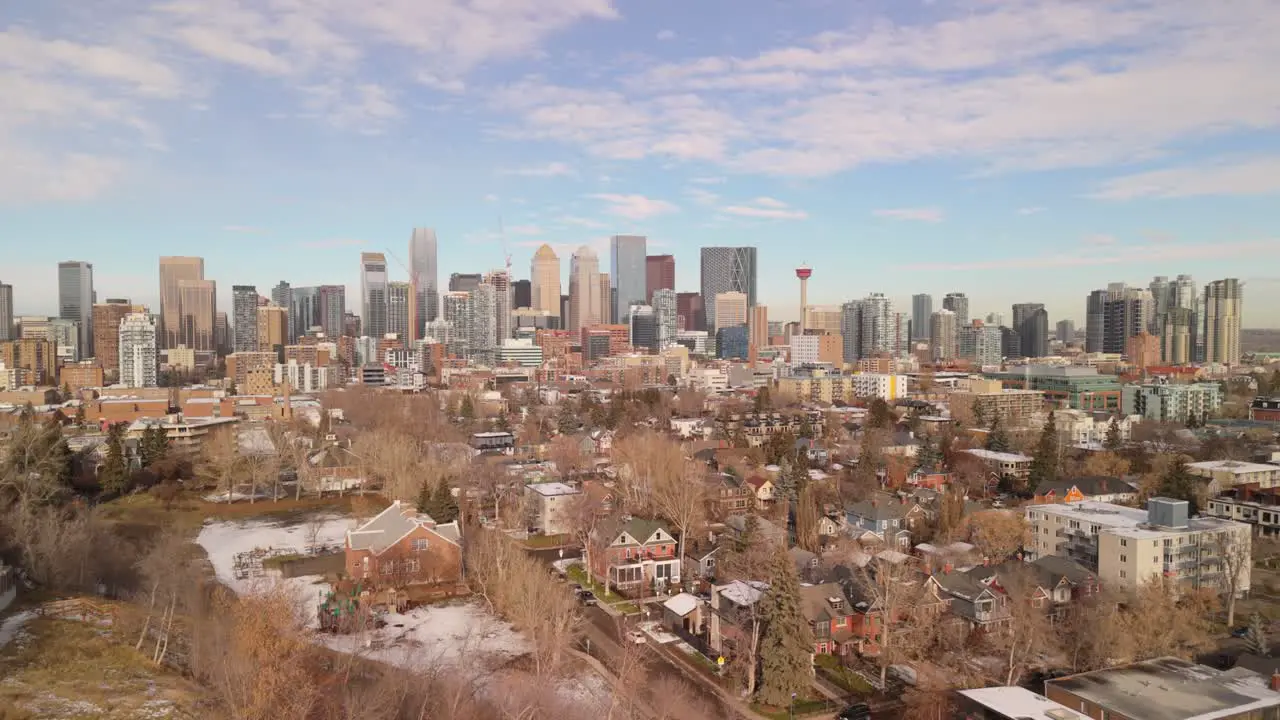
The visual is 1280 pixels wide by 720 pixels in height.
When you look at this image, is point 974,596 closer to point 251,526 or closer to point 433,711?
point 433,711

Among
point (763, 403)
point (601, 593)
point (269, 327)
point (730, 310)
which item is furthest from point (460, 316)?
point (601, 593)

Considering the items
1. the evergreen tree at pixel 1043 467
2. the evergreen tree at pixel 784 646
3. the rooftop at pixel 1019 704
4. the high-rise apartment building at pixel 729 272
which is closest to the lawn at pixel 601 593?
the evergreen tree at pixel 784 646

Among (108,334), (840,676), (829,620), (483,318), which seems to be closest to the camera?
(840,676)

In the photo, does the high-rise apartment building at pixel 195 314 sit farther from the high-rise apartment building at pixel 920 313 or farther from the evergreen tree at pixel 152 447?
the high-rise apartment building at pixel 920 313

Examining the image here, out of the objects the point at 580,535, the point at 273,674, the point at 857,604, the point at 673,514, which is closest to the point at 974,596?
the point at 857,604

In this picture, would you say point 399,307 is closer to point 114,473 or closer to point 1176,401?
point 114,473

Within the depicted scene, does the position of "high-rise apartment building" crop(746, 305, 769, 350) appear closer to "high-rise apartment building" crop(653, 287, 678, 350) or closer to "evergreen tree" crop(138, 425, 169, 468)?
"high-rise apartment building" crop(653, 287, 678, 350)
